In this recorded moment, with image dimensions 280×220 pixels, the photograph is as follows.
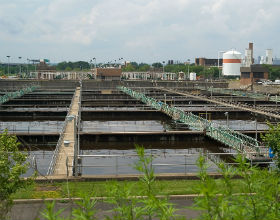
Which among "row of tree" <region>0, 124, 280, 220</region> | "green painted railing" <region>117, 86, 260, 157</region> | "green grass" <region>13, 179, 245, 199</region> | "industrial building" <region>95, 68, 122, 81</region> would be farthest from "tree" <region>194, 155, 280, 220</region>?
"industrial building" <region>95, 68, 122, 81</region>

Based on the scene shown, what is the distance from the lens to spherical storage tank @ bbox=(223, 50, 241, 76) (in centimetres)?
16091

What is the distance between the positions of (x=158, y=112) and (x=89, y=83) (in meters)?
68.2

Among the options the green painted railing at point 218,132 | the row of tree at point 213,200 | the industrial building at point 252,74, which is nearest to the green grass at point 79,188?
the row of tree at point 213,200

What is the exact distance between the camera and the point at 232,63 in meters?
162

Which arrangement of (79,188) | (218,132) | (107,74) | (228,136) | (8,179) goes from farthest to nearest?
(107,74), (218,132), (228,136), (79,188), (8,179)

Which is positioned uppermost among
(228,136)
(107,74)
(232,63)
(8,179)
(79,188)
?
(232,63)

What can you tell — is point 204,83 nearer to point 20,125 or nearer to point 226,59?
point 226,59

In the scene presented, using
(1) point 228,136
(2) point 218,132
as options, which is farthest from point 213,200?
(2) point 218,132

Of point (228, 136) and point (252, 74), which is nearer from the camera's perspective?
point (228, 136)

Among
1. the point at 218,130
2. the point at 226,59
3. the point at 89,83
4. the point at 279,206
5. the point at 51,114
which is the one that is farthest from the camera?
the point at 226,59

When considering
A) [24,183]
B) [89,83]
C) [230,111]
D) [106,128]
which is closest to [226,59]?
[89,83]

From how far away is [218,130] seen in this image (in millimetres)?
35188

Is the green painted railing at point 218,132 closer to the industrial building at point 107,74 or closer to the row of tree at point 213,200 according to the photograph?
the row of tree at point 213,200

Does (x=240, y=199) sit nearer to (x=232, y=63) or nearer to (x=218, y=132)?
(x=218, y=132)
